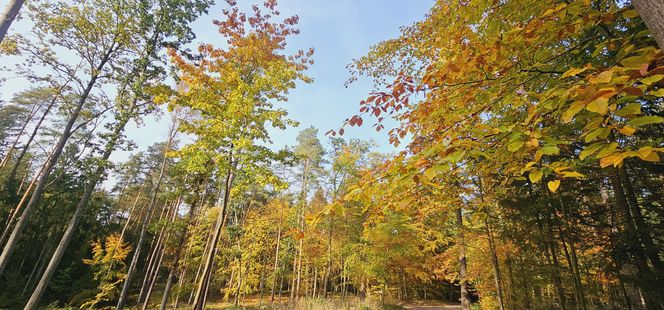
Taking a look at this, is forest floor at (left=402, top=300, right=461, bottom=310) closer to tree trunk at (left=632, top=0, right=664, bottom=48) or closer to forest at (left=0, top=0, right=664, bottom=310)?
forest at (left=0, top=0, right=664, bottom=310)

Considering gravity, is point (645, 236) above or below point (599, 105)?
above

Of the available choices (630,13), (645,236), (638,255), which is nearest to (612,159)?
(630,13)

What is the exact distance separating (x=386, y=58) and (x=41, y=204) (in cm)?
3175

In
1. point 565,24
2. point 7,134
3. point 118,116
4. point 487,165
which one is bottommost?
point 487,165

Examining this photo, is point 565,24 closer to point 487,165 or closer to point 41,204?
point 487,165

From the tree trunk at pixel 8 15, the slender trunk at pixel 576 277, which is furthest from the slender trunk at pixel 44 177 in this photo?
the slender trunk at pixel 576 277

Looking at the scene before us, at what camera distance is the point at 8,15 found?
464cm

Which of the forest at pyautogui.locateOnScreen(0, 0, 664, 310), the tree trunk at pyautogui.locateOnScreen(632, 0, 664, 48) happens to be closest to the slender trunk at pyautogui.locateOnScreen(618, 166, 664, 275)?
the forest at pyautogui.locateOnScreen(0, 0, 664, 310)

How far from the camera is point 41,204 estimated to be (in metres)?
22.5

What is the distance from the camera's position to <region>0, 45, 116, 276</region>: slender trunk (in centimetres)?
816

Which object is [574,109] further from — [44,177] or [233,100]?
[44,177]

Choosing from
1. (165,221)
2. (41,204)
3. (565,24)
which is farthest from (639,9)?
(41,204)

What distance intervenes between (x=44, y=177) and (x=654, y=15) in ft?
42.9

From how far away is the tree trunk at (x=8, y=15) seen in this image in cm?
457
